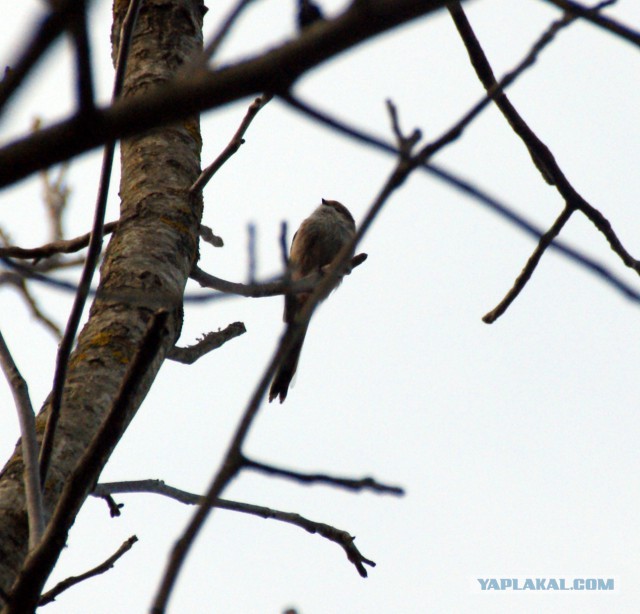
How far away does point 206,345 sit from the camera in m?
2.86

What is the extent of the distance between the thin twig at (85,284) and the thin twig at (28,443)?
4 centimetres

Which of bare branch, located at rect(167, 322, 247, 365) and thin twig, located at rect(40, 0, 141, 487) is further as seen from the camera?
bare branch, located at rect(167, 322, 247, 365)

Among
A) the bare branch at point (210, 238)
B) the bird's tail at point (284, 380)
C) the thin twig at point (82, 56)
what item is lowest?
the thin twig at point (82, 56)

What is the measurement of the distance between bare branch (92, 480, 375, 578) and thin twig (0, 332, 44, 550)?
0.87 metres

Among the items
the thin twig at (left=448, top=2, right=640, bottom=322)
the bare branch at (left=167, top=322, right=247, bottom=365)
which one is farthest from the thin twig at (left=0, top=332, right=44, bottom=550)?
the thin twig at (left=448, top=2, right=640, bottom=322)

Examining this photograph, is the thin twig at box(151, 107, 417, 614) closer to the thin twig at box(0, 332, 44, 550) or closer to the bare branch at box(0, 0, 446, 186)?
the bare branch at box(0, 0, 446, 186)

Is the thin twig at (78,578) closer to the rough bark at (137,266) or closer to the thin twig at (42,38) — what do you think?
the rough bark at (137,266)

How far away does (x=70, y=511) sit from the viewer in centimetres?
123

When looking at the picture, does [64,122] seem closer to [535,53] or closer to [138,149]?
[535,53]

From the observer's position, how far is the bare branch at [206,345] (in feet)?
8.93

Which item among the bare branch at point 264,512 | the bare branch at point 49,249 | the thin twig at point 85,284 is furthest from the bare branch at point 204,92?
the bare branch at point 264,512

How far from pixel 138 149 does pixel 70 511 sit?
1789mm

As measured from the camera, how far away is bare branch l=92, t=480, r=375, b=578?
256 cm

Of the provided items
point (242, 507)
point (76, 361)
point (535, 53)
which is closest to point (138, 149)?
point (76, 361)
